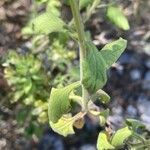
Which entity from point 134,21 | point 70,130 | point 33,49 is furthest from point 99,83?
point 134,21

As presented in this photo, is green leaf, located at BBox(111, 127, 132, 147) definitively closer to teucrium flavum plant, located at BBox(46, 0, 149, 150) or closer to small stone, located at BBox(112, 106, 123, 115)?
teucrium flavum plant, located at BBox(46, 0, 149, 150)

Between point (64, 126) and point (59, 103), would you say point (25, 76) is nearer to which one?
point (64, 126)

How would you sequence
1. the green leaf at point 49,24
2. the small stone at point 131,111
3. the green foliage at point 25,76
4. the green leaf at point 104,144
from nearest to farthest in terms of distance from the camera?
the green leaf at point 49,24
the green leaf at point 104,144
the green foliage at point 25,76
the small stone at point 131,111

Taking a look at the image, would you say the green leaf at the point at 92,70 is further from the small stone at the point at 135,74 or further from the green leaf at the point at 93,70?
the small stone at the point at 135,74

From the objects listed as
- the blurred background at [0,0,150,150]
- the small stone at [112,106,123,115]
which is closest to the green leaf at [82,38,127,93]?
the blurred background at [0,0,150,150]

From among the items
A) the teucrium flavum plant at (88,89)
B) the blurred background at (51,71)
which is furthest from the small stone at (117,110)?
the teucrium flavum plant at (88,89)

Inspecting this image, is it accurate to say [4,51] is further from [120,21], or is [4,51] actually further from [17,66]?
[120,21]
